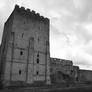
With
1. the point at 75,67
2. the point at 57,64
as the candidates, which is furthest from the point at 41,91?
the point at 75,67

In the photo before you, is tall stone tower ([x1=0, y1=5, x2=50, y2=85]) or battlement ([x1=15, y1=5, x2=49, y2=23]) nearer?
tall stone tower ([x1=0, y1=5, x2=50, y2=85])

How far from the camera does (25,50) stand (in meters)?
25.3

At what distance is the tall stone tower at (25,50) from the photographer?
23.1 m

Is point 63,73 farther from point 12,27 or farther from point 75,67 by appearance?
point 12,27

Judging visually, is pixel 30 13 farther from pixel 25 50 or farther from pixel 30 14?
pixel 25 50

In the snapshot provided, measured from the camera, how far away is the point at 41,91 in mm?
16766

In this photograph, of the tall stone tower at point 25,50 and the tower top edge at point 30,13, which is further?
the tower top edge at point 30,13

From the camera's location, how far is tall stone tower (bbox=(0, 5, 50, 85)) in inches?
909

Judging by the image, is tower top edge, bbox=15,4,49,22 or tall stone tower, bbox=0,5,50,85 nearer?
tall stone tower, bbox=0,5,50,85

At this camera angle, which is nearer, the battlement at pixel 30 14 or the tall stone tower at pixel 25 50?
the tall stone tower at pixel 25 50

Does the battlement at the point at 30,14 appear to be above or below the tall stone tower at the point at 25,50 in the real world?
above

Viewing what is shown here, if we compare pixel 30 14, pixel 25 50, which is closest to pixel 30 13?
pixel 30 14

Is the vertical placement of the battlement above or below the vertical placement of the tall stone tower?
above

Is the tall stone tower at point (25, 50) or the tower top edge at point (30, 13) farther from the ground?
the tower top edge at point (30, 13)
